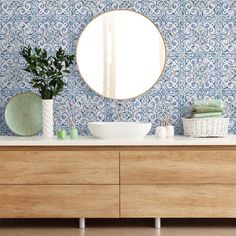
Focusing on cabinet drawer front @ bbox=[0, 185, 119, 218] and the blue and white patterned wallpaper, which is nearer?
cabinet drawer front @ bbox=[0, 185, 119, 218]

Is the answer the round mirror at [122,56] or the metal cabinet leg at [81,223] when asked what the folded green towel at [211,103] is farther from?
the metal cabinet leg at [81,223]

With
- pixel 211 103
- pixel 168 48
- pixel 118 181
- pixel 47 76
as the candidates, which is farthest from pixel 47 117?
pixel 211 103

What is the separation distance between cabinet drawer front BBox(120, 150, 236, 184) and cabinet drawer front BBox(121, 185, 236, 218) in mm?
53

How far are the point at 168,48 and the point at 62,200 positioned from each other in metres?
1.59

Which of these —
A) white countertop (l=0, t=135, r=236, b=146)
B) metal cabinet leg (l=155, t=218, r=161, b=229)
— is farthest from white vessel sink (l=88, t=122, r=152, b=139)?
metal cabinet leg (l=155, t=218, r=161, b=229)

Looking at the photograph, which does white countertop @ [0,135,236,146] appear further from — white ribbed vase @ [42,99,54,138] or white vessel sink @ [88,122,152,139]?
white ribbed vase @ [42,99,54,138]

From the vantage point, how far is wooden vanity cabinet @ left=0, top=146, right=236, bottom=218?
3.64m

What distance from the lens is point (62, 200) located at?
12.1 ft

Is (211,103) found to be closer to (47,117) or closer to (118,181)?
(118,181)

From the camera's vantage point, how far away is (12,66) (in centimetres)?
427

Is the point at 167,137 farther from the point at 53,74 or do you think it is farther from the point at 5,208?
the point at 5,208

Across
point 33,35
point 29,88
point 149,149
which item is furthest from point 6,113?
point 149,149

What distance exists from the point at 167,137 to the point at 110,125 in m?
0.51

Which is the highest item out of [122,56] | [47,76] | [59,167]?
[122,56]
